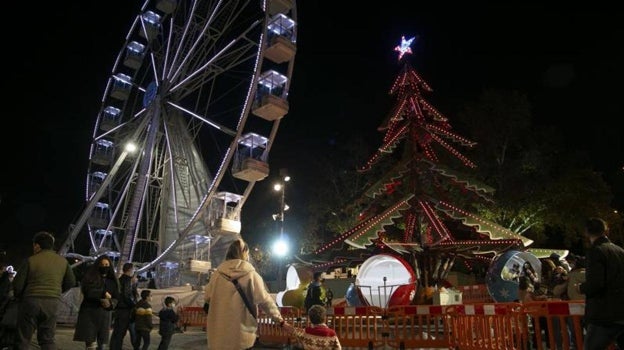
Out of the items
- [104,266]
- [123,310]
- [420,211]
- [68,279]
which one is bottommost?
[123,310]

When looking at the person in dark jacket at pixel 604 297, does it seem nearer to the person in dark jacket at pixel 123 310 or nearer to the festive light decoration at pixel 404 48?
the person in dark jacket at pixel 123 310

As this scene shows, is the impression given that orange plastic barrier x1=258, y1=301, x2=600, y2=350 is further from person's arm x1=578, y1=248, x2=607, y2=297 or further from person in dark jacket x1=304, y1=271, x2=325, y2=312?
person's arm x1=578, y1=248, x2=607, y2=297

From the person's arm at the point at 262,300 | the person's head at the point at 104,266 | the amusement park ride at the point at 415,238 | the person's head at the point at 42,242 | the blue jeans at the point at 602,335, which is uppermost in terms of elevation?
the amusement park ride at the point at 415,238

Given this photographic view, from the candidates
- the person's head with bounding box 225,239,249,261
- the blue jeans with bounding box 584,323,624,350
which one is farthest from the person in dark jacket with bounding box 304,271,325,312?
the blue jeans with bounding box 584,323,624,350

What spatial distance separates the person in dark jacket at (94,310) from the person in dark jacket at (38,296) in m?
0.82

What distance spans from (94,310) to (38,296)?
1132mm

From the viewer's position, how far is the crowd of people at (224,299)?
3.80 m

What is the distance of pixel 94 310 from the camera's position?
6.13m

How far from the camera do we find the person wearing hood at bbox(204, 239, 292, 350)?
4.12m

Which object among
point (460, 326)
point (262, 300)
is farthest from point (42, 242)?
point (460, 326)

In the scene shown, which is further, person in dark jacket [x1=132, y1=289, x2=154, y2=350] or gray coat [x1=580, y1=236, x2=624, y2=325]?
person in dark jacket [x1=132, y1=289, x2=154, y2=350]

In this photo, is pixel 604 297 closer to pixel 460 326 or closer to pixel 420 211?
pixel 460 326

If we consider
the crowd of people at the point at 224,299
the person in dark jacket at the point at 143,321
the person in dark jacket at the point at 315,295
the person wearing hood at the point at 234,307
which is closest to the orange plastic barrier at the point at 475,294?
the person in dark jacket at the point at 315,295

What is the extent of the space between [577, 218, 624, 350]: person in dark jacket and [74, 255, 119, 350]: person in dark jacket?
4.96 metres
